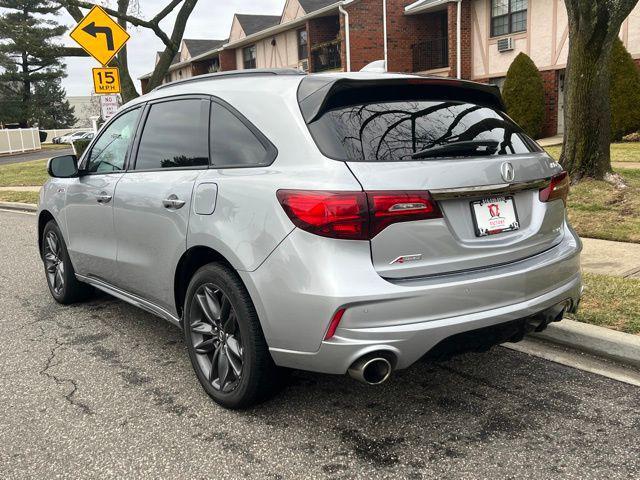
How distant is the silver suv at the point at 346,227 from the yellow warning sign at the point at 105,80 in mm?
7544

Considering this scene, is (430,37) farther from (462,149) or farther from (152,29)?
(462,149)

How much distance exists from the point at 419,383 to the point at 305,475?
1.12 meters

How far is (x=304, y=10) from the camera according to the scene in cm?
2998

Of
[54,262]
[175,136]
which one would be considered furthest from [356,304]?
[54,262]

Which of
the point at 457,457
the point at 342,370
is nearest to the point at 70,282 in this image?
the point at 342,370

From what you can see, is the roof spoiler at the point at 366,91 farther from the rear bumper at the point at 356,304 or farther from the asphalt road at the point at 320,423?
the asphalt road at the point at 320,423

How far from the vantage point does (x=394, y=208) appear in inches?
→ 108

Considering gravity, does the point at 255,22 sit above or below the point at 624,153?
above

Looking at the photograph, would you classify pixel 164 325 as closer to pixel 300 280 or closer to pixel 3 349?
pixel 3 349

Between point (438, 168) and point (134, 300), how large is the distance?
2383 millimetres

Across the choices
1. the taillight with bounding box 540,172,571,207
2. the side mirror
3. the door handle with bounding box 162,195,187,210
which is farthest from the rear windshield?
the side mirror

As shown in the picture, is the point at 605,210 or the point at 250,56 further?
the point at 250,56

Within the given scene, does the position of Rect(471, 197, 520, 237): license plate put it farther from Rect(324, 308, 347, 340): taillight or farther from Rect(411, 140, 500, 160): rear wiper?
Rect(324, 308, 347, 340): taillight

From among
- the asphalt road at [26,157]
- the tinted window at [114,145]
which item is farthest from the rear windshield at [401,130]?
the asphalt road at [26,157]
